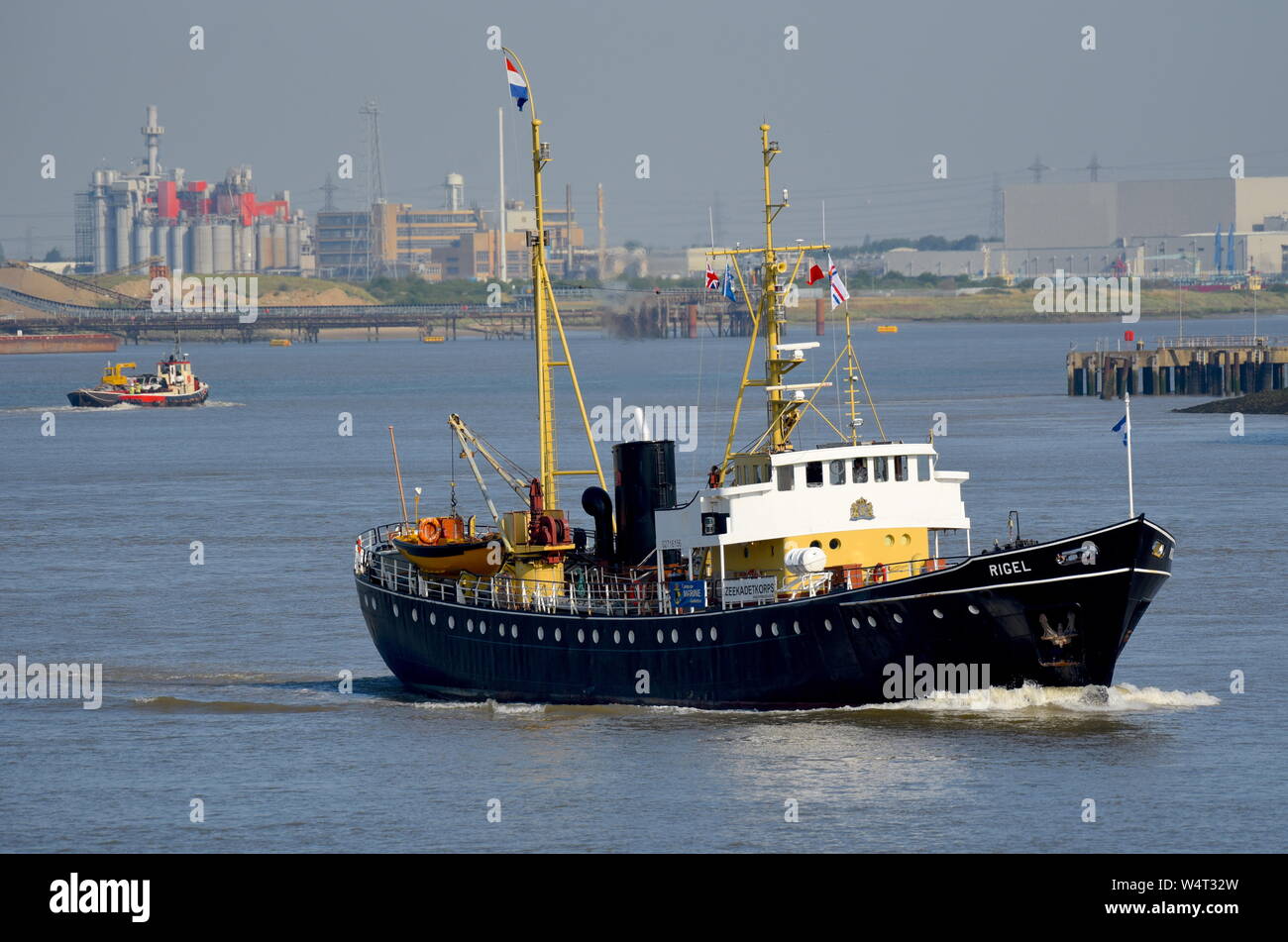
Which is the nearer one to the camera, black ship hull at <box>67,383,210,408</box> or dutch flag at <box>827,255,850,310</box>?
dutch flag at <box>827,255,850,310</box>

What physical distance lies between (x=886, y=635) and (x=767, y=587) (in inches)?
105

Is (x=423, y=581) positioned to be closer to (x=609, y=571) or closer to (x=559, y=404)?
(x=609, y=571)

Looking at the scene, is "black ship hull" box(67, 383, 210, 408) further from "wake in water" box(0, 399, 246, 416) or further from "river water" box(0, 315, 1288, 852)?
"river water" box(0, 315, 1288, 852)

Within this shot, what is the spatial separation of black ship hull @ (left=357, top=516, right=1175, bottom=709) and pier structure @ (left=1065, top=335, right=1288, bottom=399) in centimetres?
9874

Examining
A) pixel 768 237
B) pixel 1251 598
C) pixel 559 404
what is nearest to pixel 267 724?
pixel 768 237

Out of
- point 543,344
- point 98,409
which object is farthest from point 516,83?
point 98,409

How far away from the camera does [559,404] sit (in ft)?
516

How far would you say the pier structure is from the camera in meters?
138

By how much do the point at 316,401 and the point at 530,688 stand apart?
401 ft

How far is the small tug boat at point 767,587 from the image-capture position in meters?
39.8

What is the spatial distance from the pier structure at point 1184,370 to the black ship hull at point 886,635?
9874cm

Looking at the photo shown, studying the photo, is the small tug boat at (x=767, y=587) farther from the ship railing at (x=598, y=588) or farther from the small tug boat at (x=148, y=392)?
the small tug boat at (x=148, y=392)

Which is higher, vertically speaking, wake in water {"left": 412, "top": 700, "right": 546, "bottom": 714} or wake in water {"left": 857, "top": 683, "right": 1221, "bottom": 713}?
wake in water {"left": 857, "top": 683, "right": 1221, "bottom": 713}

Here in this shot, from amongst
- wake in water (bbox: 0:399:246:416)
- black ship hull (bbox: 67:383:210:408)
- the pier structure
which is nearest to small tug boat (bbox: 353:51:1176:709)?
the pier structure
